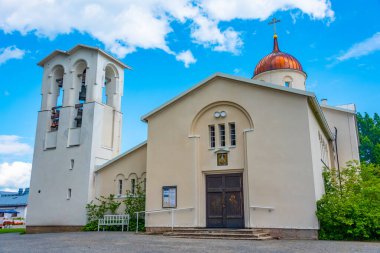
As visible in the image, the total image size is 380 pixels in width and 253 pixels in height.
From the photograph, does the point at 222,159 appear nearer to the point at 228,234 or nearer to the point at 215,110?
the point at 215,110

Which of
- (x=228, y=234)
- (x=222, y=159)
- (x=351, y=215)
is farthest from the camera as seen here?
(x=222, y=159)

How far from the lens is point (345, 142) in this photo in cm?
2192

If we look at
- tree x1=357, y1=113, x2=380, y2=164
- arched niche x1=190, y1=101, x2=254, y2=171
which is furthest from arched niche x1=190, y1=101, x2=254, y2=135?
tree x1=357, y1=113, x2=380, y2=164

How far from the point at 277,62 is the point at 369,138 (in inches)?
702

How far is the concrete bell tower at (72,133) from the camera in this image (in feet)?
66.9

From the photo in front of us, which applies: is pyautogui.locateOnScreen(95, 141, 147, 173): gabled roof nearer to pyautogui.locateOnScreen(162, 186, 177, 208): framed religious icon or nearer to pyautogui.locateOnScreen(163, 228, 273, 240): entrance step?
pyautogui.locateOnScreen(162, 186, 177, 208): framed religious icon

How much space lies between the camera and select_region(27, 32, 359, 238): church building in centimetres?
1427

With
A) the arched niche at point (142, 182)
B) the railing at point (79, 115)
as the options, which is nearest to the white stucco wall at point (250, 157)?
the arched niche at point (142, 182)

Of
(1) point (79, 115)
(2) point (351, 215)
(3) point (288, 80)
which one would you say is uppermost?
(3) point (288, 80)

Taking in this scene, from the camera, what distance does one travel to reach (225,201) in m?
15.5

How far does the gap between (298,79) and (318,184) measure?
12.1m

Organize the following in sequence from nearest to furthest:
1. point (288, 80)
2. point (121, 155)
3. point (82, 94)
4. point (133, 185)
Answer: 1. point (133, 185)
2. point (121, 155)
3. point (82, 94)
4. point (288, 80)

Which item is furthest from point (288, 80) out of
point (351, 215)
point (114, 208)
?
point (114, 208)

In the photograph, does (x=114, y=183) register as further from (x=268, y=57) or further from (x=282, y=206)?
(x=268, y=57)
